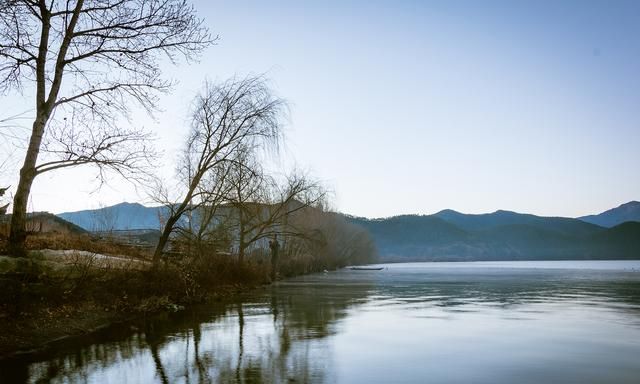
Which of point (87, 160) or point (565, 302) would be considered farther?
point (565, 302)

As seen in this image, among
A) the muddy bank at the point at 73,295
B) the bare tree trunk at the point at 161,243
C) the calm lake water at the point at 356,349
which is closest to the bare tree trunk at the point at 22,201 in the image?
the muddy bank at the point at 73,295

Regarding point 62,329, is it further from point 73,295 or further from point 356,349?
point 356,349

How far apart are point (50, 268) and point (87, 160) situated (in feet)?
9.44

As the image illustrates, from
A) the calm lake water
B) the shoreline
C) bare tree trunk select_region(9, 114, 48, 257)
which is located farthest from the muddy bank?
the calm lake water

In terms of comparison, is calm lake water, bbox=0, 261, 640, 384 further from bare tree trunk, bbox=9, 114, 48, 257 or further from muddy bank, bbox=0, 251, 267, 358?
bare tree trunk, bbox=9, 114, 48, 257

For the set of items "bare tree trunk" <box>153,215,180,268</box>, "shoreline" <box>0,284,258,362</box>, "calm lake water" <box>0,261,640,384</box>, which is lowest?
"calm lake water" <box>0,261,640,384</box>

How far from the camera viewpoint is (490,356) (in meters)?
10.6

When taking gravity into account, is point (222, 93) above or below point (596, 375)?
above

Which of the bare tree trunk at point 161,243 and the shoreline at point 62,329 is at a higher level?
the bare tree trunk at point 161,243

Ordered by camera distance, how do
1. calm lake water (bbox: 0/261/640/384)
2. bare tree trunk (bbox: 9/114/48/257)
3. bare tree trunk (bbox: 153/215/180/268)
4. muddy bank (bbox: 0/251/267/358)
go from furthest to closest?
bare tree trunk (bbox: 153/215/180/268) < bare tree trunk (bbox: 9/114/48/257) < muddy bank (bbox: 0/251/267/358) < calm lake water (bbox: 0/261/640/384)

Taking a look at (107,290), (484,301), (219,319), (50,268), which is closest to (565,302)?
Answer: (484,301)

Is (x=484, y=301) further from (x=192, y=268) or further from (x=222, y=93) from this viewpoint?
(x=222, y=93)

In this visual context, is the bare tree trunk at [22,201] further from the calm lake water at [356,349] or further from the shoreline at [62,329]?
the calm lake water at [356,349]

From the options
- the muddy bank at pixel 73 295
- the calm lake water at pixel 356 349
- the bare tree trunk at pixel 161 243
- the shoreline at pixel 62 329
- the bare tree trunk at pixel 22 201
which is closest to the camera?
the calm lake water at pixel 356 349
